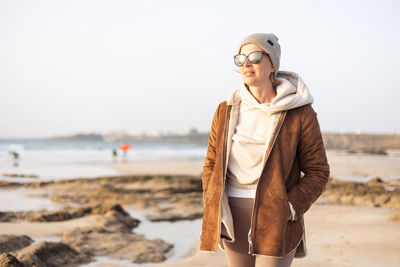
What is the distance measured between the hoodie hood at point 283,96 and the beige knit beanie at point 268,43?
107mm

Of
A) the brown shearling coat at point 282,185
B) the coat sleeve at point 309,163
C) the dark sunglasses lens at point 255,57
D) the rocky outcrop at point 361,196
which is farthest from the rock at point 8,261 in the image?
the rocky outcrop at point 361,196

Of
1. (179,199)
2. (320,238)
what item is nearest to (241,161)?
(320,238)

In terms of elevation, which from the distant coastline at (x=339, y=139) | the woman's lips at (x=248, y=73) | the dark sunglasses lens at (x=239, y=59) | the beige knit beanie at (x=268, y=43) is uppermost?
the beige knit beanie at (x=268, y=43)

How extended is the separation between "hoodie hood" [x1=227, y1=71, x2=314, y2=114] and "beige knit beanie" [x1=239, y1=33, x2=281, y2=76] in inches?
4.2

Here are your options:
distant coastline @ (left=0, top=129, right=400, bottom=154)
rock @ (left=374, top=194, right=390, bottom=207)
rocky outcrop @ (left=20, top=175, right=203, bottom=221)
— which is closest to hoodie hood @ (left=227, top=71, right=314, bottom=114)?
rocky outcrop @ (left=20, top=175, right=203, bottom=221)

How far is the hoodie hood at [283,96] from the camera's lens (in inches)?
77.6

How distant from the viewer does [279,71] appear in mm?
2223

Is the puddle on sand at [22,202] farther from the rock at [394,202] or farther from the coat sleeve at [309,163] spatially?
the coat sleeve at [309,163]

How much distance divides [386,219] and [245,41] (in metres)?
6.37

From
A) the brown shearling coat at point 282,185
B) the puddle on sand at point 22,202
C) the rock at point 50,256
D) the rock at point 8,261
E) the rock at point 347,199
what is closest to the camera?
the brown shearling coat at point 282,185

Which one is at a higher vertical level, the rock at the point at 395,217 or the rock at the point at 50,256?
the rock at the point at 50,256

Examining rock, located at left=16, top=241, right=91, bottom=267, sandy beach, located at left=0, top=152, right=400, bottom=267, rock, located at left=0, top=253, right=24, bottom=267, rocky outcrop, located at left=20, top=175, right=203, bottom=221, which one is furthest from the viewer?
rocky outcrop, located at left=20, top=175, right=203, bottom=221

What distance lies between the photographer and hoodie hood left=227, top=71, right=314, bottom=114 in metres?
1.97

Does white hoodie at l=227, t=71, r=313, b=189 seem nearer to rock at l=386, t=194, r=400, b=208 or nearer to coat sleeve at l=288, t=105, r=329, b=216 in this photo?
coat sleeve at l=288, t=105, r=329, b=216
